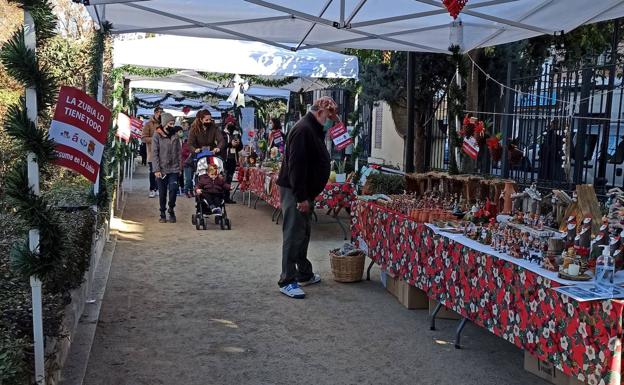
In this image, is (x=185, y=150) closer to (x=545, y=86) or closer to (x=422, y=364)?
(x=545, y=86)

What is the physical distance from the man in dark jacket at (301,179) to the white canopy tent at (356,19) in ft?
4.12

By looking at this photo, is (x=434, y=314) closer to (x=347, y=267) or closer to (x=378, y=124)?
(x=347, y=267)

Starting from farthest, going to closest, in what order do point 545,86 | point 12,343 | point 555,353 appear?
point 545,86 → point 555,353 → point 12,343

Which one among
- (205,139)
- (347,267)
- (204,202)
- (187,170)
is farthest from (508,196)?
(187,170)

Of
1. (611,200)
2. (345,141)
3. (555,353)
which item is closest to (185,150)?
(345,141)

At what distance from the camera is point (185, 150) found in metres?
12.2

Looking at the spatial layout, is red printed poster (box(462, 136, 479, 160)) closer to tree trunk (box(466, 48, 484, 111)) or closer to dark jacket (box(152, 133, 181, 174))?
tree trunk (box(466, 48, 484, 111))

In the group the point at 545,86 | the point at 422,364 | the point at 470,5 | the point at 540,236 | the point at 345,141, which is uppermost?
the point at 470,5

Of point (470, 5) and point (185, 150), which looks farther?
point (185, 150)

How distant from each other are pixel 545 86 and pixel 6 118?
696 centimetres

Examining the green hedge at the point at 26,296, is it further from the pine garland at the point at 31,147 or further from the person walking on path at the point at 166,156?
the person walking on path at the point at 166,156

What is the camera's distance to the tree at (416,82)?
10781 mm

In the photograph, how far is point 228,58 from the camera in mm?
10430

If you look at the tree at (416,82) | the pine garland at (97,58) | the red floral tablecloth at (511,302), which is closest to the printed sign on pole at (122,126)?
the tree at (416,82)
